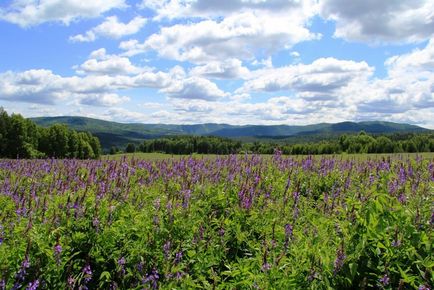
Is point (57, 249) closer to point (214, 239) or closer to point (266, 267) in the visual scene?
point (214, 239)

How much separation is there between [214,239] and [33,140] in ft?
264

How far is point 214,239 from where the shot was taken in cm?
617

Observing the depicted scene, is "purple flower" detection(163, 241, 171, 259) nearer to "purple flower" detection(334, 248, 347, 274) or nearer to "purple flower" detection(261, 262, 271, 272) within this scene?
"purple flower" detection(261, 262, 271, 272)

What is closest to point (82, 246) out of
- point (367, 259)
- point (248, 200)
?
point (248, 200)

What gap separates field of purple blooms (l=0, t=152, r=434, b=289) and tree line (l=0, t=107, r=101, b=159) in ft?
195

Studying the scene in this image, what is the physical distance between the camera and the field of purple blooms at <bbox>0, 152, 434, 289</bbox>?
4.47 m

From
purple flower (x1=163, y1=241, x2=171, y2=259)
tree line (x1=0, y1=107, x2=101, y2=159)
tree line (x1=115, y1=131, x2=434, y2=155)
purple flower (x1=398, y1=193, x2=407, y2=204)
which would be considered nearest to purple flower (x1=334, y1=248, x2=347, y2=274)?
purple flower (x1=163, y1=241, x2=171, y2=259)

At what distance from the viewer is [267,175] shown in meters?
10.1

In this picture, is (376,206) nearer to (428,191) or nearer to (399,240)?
(399,240)

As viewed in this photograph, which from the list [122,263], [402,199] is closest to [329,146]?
[402,199]

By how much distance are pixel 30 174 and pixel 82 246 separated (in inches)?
218

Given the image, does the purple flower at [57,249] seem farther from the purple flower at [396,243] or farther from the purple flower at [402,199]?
the purple flower at [402,199]

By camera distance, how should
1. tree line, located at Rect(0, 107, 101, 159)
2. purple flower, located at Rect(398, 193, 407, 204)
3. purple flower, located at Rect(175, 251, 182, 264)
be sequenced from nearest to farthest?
purple flower, located at Rect(175, 251, 182, 264)
purple flower, located at Rect(398, 193, 407, 204)
tree line, located at Rect(0, 107, 101, 159)

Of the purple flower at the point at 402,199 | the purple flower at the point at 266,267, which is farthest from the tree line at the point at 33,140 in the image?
the purple flower at the point at 266,267
